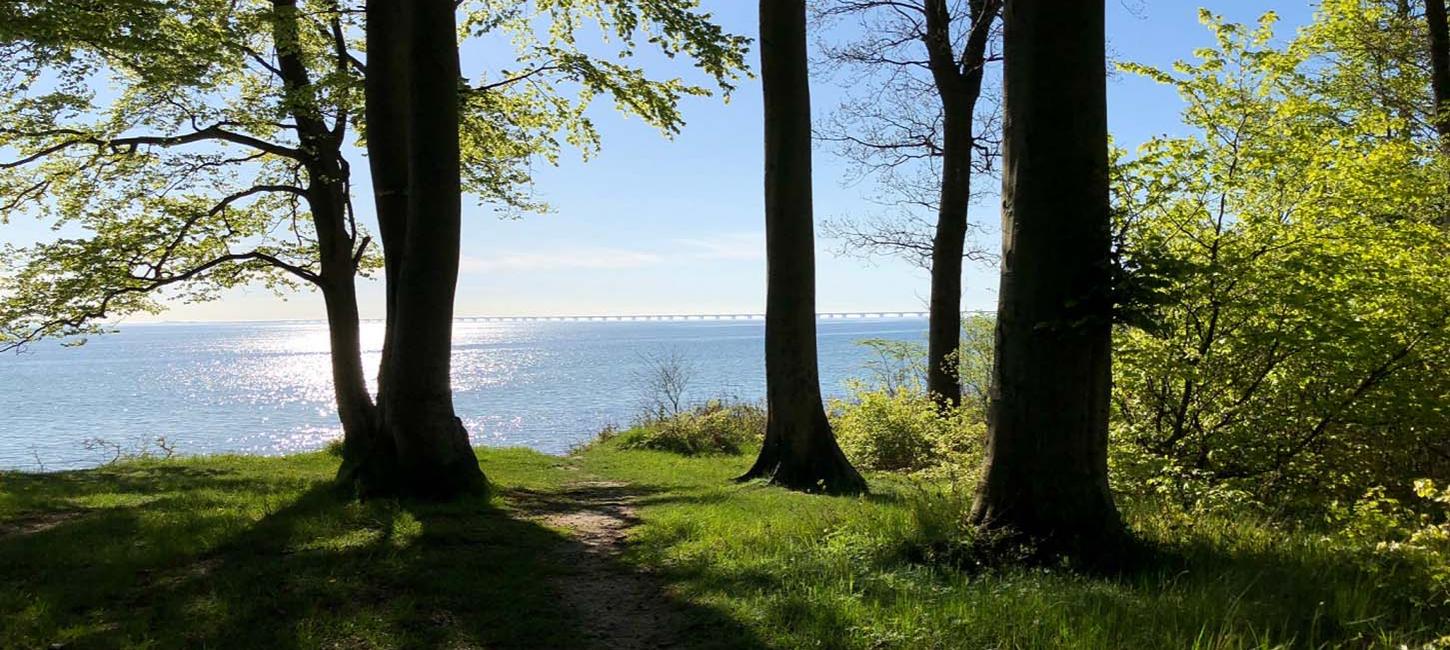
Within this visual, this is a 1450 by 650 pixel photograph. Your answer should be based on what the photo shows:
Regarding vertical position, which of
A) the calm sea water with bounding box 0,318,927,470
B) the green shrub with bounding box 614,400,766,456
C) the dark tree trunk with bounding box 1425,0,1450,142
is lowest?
the calm sea water with bounding box 0,318,927,470

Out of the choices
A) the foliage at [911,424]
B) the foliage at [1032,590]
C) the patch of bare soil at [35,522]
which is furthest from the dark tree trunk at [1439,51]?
the patch of bare soil at [35,522]

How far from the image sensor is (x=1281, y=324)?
240 inches

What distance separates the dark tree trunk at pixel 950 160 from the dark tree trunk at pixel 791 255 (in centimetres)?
506

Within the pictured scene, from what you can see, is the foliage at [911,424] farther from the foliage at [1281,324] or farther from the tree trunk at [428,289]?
the tree trunk at [428,289]

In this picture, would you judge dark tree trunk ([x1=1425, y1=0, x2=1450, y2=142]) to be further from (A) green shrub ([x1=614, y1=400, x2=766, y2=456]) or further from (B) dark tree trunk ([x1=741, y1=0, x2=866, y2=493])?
(A) green shrub ([x1=614, y1=400, x2=766, y2=456])

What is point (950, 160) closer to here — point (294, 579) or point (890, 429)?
point (890, 429)

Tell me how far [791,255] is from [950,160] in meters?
5.83

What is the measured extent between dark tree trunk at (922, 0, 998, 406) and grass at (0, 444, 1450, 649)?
297 inches

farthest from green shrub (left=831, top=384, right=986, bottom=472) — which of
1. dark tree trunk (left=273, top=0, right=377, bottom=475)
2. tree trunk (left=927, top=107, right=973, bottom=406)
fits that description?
dark tree trunk (left=273, top=0, right=377, bottom=475)

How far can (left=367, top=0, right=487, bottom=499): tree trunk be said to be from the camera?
8406mm

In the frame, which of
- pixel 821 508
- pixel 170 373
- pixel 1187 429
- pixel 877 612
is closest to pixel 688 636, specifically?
pixel 877 612

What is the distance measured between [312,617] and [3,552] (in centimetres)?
362

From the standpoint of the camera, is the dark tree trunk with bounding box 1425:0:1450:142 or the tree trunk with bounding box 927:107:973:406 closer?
the dark tree trunk with bounding box 1425:0:1450:142

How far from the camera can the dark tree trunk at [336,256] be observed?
14227mm
